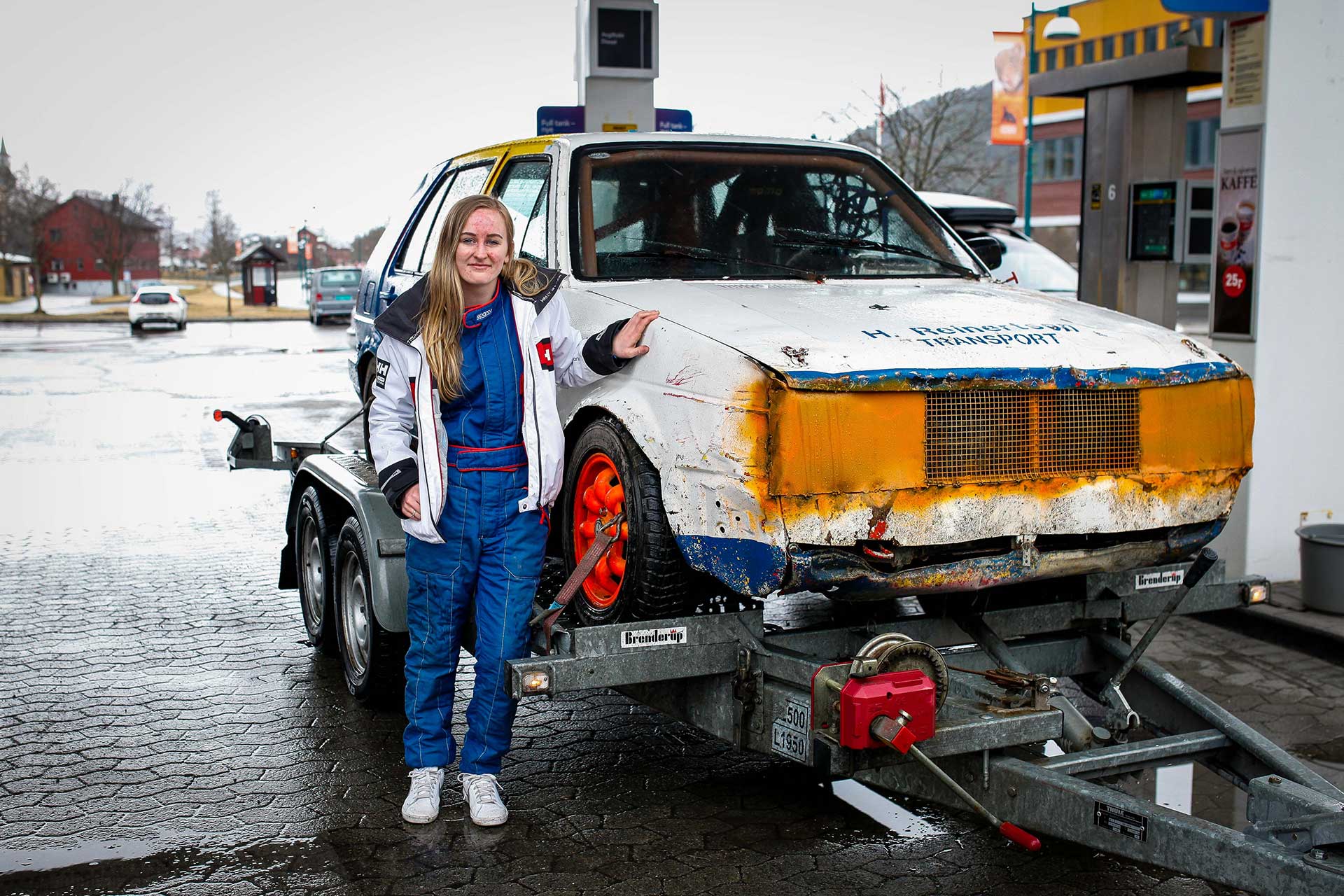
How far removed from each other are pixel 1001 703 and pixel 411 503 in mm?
1907

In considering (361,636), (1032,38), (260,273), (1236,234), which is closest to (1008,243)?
(1236,234)

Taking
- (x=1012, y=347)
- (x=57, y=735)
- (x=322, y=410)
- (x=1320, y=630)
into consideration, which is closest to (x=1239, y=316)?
(x=1320, y=630)

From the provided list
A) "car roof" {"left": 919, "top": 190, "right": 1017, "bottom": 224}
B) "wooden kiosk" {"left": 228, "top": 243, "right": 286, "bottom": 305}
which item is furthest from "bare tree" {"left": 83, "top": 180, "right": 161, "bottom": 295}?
"car roof" {"left": 919, "top": 190, "right": 1017, "bottom": 224}

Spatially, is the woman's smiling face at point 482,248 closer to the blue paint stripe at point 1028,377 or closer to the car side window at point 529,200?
the car side window at point 529,200

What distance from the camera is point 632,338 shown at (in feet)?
14.4

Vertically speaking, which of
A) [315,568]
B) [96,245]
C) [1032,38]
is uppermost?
[1032,38]

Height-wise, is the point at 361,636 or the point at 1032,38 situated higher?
the point at 1032,38

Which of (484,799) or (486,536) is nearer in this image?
(486,536)

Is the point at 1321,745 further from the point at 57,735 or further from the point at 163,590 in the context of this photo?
the point at 163,590

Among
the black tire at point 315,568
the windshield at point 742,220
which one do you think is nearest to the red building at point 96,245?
the black tire at point 315,568

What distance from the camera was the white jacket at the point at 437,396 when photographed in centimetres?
439

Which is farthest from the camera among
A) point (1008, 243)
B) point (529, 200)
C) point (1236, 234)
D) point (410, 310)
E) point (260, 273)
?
point (260, 273)

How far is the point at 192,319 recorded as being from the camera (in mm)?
52188

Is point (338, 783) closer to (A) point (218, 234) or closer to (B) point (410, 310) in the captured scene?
(B) point (410, 310)
